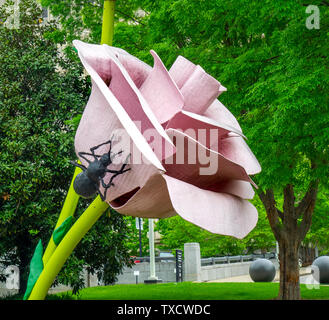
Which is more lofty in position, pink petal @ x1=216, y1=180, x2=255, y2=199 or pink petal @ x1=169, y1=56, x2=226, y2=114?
pink petal @ x1=169, y1=56, x2=226, y2=114

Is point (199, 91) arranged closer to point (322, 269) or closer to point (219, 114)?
point (219, 114)

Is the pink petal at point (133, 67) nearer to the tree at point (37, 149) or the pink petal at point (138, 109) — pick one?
the pink petal at point (138, 109)

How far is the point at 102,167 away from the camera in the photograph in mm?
3201

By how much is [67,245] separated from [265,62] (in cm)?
898

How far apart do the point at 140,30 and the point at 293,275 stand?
9051mm

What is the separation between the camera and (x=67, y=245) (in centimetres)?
423

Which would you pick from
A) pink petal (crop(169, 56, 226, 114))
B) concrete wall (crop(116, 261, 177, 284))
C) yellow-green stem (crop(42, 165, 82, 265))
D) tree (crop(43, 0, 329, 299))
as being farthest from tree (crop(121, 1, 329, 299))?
concrete wall (crop(116, 261, 177, 284))

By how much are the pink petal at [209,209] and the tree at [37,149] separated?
12151 millimetres

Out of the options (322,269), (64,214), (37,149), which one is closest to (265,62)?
(37,149)

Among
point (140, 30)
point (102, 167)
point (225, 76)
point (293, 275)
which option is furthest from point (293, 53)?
point (293, 275)

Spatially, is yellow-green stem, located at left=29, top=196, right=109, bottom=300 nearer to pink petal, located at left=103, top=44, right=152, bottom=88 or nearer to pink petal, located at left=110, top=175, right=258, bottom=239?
pink petal, located at left=110, top=175, right=258, bottom=239

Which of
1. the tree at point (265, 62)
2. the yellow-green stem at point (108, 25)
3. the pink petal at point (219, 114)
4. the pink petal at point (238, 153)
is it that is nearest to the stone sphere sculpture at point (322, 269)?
the tree at point (265, 62)

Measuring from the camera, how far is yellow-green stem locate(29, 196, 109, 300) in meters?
3.95

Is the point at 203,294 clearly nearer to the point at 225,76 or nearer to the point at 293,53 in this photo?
the point at 225,76
